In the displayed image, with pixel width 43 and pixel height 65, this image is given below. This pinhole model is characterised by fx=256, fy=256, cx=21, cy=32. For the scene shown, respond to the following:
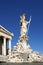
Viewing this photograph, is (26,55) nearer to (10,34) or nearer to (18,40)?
(18,40)

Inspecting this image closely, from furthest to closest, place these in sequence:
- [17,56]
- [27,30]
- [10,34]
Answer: [10,34] < [27,30] < [17,56]

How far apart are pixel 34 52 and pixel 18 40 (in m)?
3.94

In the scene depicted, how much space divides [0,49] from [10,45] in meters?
3.36

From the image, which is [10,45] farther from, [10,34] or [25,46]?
[25,46]

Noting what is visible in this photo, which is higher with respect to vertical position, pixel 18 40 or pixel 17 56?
pixel 18 40

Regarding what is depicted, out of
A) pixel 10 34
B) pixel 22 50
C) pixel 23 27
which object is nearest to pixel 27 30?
pixel 23 27

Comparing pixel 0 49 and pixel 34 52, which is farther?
pixel 0 49

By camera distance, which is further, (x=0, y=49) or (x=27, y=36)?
(x=0, y=49)

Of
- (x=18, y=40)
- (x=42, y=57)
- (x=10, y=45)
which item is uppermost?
(x=10, y=45)

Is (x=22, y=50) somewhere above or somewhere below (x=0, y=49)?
below

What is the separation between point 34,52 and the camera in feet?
164

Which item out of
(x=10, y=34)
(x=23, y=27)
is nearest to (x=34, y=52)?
(x=23, y=27)

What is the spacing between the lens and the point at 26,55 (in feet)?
157

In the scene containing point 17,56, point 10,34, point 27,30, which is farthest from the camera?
point 10,34
